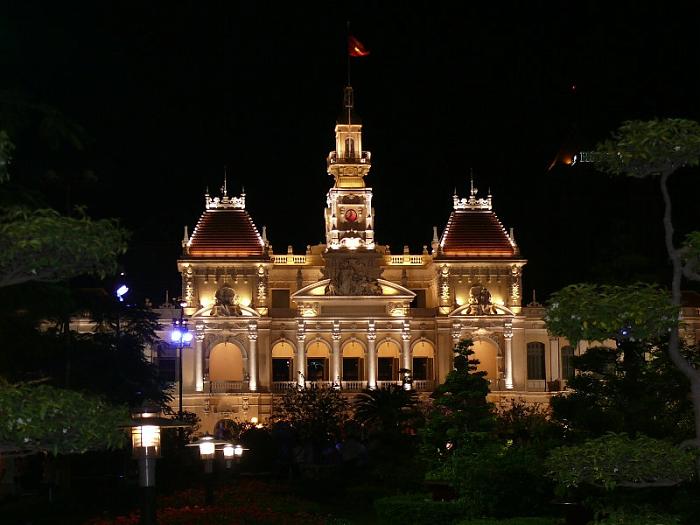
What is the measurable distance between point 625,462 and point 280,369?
6614cm

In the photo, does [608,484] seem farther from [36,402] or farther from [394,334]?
[394,334]

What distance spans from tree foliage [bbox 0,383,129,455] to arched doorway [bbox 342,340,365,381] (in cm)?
6708

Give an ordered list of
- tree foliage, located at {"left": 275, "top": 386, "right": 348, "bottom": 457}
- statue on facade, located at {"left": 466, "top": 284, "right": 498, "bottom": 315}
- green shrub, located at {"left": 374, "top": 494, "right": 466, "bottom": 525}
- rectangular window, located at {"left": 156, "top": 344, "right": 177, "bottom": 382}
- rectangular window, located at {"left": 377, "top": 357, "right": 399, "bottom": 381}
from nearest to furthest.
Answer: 1. green shrub, located at {"left": 374, "top": 494, "right": 466, "bottom": 525}
2. tree foliage, located at {"left": 275, "top": 386, "right": 348, "bottom": 457}
3. statue on facade, located at {"left": 466, "top": 284, "right": 498, "bottom": 315}
4. rectangular window, located at {"left": 156, "top": 344, "right": 177, "bottom": 382}
5. rectangular window, located at {"left": 377, "top": 357, "right": 399, "bottom": 381}

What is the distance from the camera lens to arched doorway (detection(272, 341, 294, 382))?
82.3 meters

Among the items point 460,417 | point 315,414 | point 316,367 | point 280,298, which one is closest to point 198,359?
point 280,298

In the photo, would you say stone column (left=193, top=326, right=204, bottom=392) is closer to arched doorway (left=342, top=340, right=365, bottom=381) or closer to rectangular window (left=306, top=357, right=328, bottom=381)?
rectangular window (left=306, top=357, right=328, bottom=381)

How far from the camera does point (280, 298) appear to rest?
82.9 meters

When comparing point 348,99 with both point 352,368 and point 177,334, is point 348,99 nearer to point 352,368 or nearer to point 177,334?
point 352,368

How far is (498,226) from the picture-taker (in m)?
82.8

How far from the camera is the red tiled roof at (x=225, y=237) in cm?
8056

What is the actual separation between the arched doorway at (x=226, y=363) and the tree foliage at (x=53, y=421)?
67.5m

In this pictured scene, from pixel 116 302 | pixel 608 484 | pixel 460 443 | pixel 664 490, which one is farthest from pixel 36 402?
pixel 116 302

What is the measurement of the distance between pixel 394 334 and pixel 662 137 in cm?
6139

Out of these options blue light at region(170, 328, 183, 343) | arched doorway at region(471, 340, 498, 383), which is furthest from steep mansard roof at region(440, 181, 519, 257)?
blue light at region(170, 328, 183, 343)
